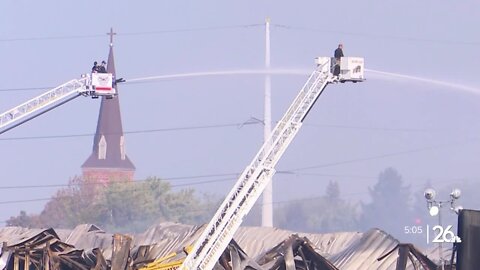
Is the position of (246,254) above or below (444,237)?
below

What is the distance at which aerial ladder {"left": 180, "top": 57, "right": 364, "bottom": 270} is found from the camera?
60.0 m

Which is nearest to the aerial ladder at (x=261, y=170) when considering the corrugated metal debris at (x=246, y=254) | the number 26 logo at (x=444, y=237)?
the corrugated metal debris at (x=246, y=254)

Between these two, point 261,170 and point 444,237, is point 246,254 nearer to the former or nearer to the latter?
point 261,170

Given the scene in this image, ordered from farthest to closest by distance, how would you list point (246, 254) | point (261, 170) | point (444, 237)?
point (246, 254) < point (261, 170) < point (444, 237)

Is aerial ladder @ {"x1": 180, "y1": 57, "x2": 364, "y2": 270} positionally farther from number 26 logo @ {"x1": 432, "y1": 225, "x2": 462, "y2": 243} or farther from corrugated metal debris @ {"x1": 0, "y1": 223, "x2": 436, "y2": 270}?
number 26 logo @ {"x1": 432, "y1": 225, "x2": 462, "y2": 243}

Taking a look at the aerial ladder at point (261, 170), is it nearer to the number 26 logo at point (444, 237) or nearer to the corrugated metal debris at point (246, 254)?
the corrugated metal debris at point (246, 254)

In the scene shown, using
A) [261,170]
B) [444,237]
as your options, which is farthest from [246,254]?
[444,237]

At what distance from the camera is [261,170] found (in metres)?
60.0

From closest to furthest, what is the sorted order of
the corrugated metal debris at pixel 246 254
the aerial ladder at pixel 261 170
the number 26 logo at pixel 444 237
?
the number 26 logo at pixel 444 237
the aerial ladder at pixel 261 170
the corrugated metal debris at pixel 246 254

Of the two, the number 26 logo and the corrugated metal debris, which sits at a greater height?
the number 26 logo

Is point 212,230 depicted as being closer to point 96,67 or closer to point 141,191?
point 96,67

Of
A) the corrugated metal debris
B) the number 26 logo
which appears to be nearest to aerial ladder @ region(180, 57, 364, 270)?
the corrugated metal debris

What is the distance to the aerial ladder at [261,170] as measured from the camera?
59969mm

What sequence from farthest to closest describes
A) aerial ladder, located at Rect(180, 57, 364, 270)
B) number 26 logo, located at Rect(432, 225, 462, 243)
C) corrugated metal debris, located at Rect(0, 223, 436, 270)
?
corrugated metal debris, located at Rect(0, 223, 436, 270) < aerial ladder, located at Rect(180, 57, 364, 270) < number 26 logo, located at Rect(432, 225, 462, 243)
